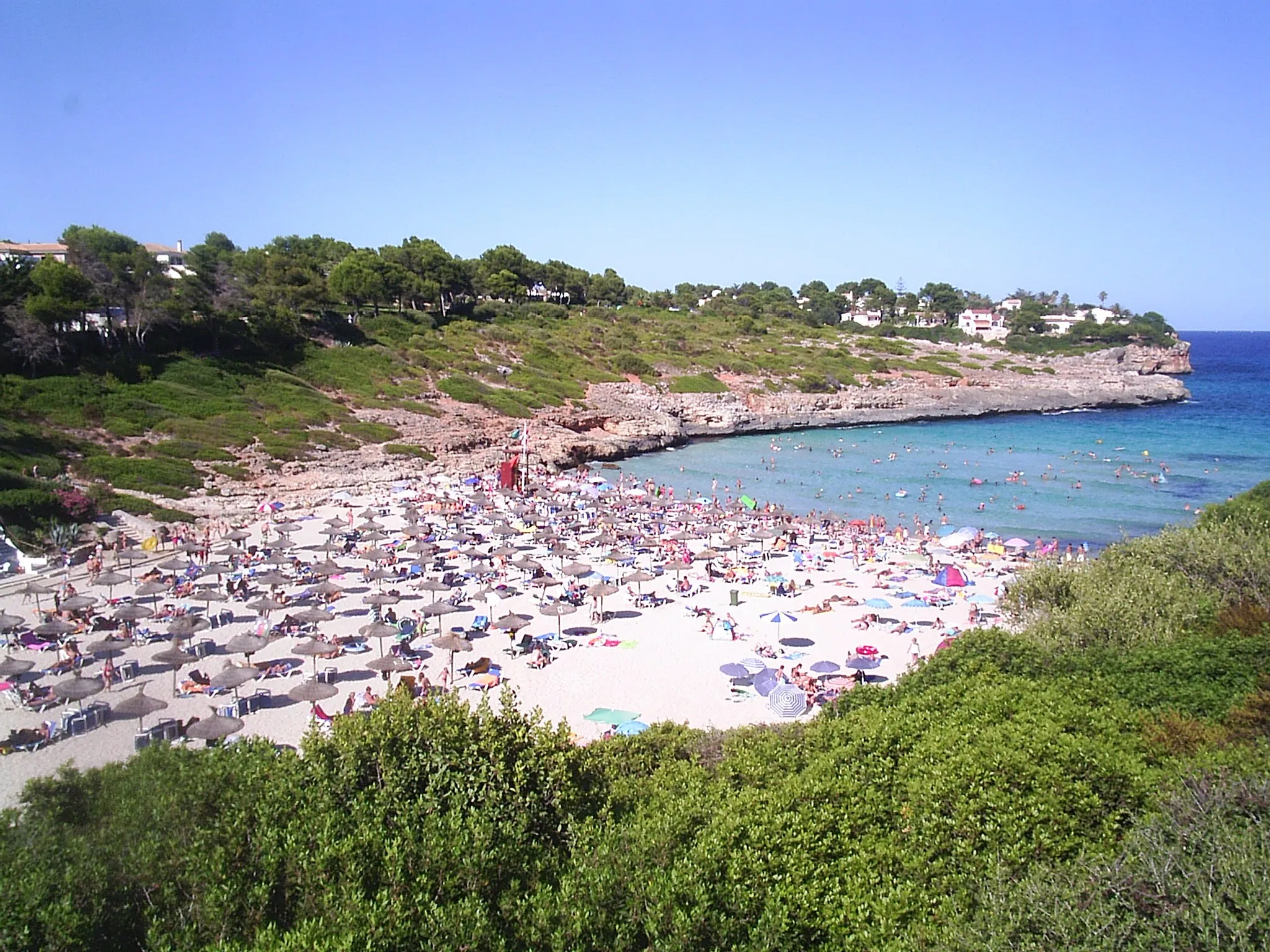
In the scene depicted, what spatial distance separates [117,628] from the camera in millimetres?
19750

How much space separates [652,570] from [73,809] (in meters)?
18.5

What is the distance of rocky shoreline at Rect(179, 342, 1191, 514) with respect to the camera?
3900cm

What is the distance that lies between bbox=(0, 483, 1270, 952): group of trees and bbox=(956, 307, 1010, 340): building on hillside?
419 ft

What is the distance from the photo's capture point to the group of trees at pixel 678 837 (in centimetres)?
698

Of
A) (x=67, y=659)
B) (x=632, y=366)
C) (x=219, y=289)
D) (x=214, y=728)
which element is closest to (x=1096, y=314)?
(x=632, y=366)

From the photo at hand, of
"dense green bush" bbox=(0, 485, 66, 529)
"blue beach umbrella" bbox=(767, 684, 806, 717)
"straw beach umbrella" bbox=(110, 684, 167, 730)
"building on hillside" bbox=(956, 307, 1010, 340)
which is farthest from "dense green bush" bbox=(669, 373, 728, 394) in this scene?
"building on hillside" bbox=(956, 307, 1010, 340)

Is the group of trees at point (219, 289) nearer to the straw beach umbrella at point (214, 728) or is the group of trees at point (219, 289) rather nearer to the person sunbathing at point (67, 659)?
the person sunbathing at point (67, 659)

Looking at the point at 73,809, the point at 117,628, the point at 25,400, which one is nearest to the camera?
the point at 73,809

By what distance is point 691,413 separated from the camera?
6353 centimetres

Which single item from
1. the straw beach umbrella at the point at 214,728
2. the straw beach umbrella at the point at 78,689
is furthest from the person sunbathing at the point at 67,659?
the straw beach umbrella at the point at 214,728

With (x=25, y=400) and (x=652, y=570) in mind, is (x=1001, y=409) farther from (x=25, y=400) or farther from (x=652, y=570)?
(x=25, y=400)

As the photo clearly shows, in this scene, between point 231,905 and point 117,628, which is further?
point 117,628

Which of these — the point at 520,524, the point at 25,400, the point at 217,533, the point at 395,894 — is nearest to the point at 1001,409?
the point at 520,524

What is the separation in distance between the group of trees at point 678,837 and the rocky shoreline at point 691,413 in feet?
84.7
